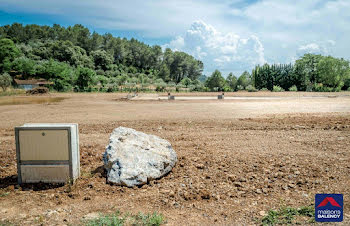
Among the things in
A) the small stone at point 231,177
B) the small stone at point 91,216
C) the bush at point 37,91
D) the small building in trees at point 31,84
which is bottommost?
the small stone at point 91,216

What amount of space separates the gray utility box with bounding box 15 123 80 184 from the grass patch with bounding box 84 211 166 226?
1.50 m

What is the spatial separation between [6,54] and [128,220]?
8971 centimetres

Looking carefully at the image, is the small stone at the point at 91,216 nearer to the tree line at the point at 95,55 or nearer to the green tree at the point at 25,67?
the green tree at the point at 25,67

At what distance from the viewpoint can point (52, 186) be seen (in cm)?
491

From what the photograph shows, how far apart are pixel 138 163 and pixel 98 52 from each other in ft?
359

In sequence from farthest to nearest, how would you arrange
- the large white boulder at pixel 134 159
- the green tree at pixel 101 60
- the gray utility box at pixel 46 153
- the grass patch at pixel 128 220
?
the green tree at pixel 101 60 < the large white boulder at pixel 134 159 < the gray utility box at pixel 46 153 < the grass patch at pixel 128 220

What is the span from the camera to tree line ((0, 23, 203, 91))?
282ft

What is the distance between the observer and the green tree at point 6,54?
2847 inches

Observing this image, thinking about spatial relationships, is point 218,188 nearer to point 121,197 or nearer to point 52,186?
point 121,197

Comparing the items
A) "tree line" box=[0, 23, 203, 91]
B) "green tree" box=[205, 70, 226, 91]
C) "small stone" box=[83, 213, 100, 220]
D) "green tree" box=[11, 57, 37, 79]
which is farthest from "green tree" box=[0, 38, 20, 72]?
"small stone" box=[83, 213, 100, 220]

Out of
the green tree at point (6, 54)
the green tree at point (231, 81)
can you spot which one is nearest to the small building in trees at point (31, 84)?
the green tree at point (6, 54)

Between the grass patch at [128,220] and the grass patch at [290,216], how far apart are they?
1.50m

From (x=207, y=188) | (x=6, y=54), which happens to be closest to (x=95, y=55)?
(x=6, y=54)

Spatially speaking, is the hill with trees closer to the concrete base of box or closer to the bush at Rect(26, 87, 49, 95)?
the bush at Rect(26, 87, 49, 95)
